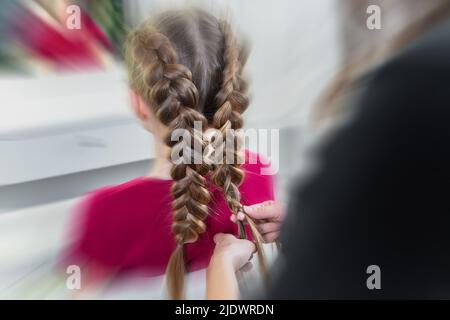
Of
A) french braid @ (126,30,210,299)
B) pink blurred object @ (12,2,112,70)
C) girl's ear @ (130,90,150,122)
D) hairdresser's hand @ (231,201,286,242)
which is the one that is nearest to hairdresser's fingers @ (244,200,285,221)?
hairdresser's hand @ (231,201,286,242)

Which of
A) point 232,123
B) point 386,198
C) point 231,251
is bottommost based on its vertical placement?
point 231,251

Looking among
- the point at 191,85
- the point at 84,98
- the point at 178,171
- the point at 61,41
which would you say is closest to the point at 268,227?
the point at 178,171

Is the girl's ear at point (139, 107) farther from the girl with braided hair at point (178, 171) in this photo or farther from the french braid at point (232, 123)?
the french braid at point (232, 123)

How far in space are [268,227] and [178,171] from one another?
244 millimetres

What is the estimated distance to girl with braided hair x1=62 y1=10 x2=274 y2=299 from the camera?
119 cm

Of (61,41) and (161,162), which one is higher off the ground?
(61,41)

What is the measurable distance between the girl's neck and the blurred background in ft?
0.06

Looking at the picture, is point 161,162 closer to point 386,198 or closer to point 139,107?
point 139,107

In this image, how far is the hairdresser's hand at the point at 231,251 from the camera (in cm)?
125

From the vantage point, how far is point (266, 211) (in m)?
1.25

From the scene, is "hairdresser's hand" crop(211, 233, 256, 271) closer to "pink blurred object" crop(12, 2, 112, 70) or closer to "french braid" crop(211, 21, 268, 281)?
"french braid" crop(211, 21, 268, 281)

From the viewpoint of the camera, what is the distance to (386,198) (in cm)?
117

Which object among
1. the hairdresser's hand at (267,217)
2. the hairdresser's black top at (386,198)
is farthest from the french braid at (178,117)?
the hairdresser's black top at (386,198)
